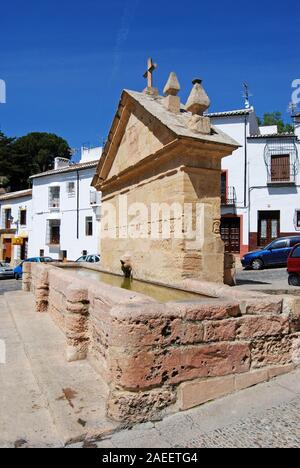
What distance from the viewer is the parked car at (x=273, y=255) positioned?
58.0 ft

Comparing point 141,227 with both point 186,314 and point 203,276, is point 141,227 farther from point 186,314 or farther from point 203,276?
point 186,314

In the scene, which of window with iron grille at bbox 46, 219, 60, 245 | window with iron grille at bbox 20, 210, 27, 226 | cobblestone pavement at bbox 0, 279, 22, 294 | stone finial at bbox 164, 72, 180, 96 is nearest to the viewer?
stone finial at bbox 164, 72, 180, 96

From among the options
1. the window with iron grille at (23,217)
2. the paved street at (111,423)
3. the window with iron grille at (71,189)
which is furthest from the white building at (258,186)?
the paved street at (111,423)

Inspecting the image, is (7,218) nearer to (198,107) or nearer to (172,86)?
(172,86)

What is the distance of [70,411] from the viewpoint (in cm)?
300

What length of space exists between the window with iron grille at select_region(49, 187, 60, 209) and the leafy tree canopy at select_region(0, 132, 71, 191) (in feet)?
49.4

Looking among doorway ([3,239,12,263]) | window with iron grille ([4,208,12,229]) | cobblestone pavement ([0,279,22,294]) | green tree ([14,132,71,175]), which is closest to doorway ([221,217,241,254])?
cobblestone pavement ([0,279,22,294])

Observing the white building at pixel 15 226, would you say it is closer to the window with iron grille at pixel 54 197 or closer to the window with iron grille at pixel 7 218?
the window with iron grille at pixel 7 218

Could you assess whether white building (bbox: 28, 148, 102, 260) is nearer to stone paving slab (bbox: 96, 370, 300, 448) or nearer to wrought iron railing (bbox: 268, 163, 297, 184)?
wrought iron railing (bbox: 268, 163, 297, 184)

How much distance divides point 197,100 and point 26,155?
42.4 meters

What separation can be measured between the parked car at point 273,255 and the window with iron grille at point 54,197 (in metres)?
17.0

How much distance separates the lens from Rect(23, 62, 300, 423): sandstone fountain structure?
2961 millimetres

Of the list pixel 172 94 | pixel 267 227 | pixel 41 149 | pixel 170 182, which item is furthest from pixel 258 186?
pixel 41 149
